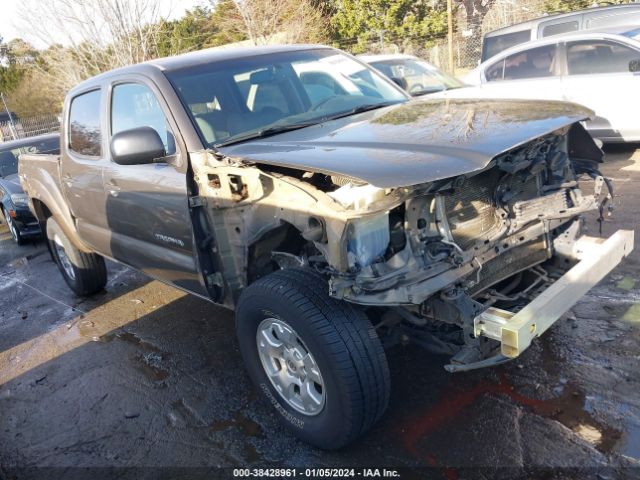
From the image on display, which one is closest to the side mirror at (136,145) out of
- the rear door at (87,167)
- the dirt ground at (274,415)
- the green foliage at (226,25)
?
the rear door at (87,167)

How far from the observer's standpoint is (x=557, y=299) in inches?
102

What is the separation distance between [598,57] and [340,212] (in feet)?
21.4

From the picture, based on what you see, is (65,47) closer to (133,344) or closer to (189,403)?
(133,344)

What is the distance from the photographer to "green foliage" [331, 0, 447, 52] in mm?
17984

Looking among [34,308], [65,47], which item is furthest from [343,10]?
[34,308]

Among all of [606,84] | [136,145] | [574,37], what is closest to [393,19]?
[574,37]

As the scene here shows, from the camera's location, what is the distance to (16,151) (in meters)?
9.45

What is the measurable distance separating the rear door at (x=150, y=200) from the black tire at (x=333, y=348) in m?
0.92

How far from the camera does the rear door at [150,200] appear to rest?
3.39m

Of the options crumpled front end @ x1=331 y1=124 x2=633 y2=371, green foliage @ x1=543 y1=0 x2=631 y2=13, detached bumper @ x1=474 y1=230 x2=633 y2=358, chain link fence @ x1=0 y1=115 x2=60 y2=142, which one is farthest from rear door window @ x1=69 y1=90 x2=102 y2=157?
chain link fence @ x1=0 y1=115 x2=60 y2=142

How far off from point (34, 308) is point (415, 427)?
452 centimetres

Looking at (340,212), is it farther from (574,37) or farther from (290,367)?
(574,37)

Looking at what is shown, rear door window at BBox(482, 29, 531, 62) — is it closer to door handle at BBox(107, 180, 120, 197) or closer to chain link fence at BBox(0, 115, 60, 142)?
door handle at BBox(107, 180, 120, 197)

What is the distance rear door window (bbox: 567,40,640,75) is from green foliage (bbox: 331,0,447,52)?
11.1 meters
